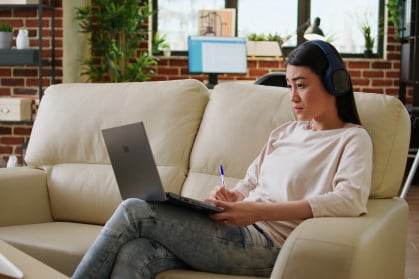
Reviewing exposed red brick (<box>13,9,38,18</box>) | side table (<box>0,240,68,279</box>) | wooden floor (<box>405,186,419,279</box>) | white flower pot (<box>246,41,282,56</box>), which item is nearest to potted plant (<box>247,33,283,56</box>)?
white flower pot (<box>246,41,282,56</box>)

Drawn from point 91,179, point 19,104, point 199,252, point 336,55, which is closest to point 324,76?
point 336,55

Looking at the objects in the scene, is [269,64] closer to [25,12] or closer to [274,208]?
[25,12]

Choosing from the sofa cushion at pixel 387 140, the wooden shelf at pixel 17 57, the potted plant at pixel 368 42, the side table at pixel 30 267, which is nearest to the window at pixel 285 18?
the potted plant at pixel 368 42

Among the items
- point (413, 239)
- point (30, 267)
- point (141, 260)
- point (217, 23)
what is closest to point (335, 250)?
point (141, 260)

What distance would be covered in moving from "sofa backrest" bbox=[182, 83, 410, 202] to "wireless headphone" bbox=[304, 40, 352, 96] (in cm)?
19

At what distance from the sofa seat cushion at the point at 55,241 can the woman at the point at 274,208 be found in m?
0.34

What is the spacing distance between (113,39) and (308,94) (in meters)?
3.76

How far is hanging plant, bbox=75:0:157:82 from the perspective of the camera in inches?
213

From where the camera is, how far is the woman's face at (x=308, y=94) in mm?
1997

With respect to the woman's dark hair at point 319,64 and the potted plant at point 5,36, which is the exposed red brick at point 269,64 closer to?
the potted plant at point 5,36

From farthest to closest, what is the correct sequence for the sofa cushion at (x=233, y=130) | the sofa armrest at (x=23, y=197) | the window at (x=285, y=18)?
the window at (x=285, y=18) < the sofa armrest at (x=23, y=197) < the sofa cushion at (x=233, y=130)

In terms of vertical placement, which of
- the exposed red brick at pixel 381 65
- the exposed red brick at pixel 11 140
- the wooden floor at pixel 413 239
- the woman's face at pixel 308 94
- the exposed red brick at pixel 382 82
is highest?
the exposed red brick at pixel 381 65

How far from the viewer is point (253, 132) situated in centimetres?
236

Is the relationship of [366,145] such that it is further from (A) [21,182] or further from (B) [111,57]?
(B) [111,57]
